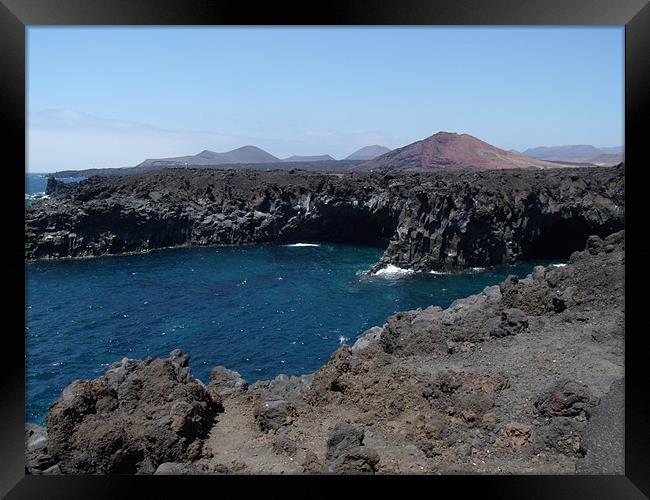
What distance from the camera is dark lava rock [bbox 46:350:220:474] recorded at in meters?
7.74

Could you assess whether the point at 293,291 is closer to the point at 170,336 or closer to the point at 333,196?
the point at 170,336

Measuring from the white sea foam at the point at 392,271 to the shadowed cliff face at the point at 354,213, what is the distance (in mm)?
497

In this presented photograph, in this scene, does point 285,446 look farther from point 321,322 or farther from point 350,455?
point 321,322

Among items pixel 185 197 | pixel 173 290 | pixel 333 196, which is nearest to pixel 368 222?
pixel 333 196

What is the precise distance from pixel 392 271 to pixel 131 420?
3424 centimetres

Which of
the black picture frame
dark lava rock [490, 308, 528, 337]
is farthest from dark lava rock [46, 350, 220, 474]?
dark lava rock [490, 308, 528, 337]

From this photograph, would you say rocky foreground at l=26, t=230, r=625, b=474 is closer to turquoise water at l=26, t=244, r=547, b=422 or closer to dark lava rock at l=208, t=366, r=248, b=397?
dark lava rock at l=208, t=366, r=248, b=397

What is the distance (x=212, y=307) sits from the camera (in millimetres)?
33281

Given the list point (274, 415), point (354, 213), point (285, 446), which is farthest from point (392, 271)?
point (285, 446)

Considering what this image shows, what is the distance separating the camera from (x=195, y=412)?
29.9ft

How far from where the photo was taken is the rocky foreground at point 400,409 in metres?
7.65

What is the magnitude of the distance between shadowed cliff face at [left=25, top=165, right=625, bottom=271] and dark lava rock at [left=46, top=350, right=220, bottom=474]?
33426 millimetres

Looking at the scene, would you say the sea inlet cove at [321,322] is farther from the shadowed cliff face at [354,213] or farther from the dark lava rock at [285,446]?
the shadowed cliff face at [354,213]

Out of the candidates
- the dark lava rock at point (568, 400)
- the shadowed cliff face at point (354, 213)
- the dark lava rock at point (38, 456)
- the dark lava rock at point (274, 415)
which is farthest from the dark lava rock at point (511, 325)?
the shadowed cliff face at point (354, 213)
